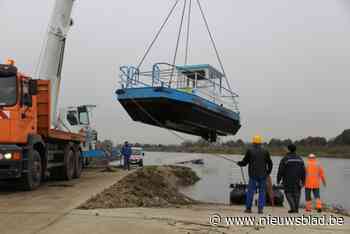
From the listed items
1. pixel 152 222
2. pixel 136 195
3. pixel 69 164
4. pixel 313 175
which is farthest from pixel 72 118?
pixel 152 222

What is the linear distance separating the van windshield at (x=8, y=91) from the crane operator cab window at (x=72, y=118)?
11489 mm

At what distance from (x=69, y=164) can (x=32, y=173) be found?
3.36 m

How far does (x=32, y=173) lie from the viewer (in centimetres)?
1080

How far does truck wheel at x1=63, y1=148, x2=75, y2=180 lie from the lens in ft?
45.2

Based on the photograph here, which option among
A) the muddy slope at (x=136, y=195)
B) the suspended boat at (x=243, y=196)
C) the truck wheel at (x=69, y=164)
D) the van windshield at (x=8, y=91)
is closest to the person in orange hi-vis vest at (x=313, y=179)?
the suspended boat at (x=243, y=196)

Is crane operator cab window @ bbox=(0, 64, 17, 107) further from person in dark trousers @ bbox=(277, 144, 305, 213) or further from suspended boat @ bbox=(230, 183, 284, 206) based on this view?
suspended boat @ bbox=(230, 183, 284, 206)

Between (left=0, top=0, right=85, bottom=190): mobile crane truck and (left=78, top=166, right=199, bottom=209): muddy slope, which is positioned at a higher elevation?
(left=0, top=0, right=85, bottom=190): mobile crane truck

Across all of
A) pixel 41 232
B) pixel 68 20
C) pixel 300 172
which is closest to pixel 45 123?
pixel 68 20

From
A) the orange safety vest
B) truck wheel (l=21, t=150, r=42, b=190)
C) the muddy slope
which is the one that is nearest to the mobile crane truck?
truck wheel (l=21, t=150, r=42, b=190)

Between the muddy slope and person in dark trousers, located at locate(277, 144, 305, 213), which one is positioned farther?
person in dark trousers, located at locate(277, 144, 305, 213)

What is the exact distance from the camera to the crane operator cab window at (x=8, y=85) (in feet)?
33.0

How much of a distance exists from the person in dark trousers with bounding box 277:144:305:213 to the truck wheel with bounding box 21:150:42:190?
6.00 m

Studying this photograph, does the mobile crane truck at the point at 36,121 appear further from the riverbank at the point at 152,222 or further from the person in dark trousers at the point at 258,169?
the person in dark trousers at the point at 258,169

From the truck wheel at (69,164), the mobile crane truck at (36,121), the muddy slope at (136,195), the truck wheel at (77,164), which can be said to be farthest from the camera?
the truck wheel at (77,164)
